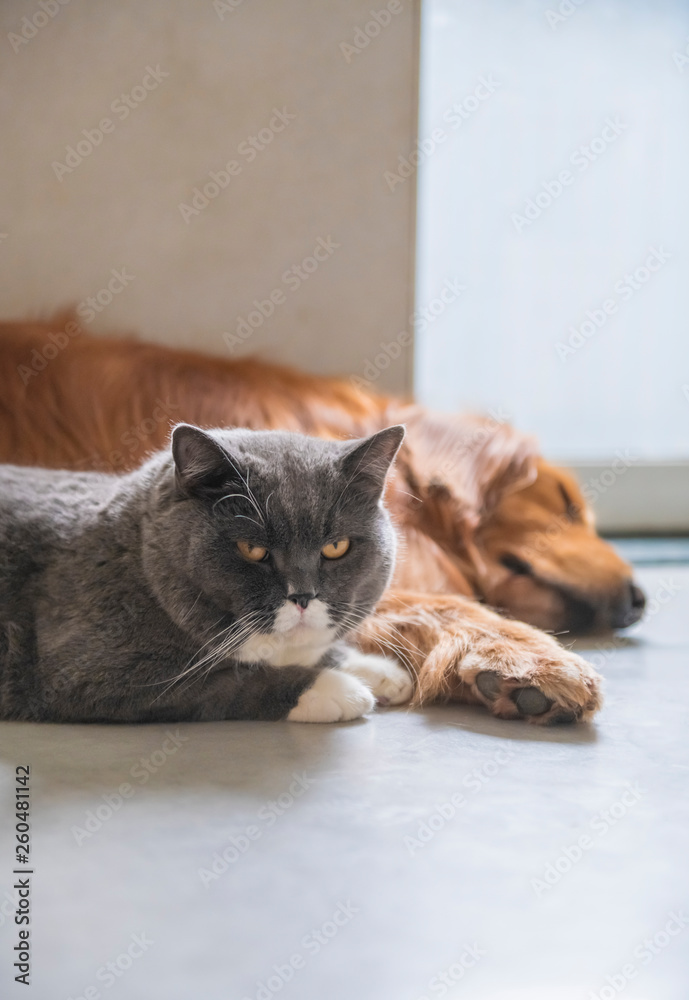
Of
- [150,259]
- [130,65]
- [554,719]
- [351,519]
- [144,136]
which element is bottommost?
[554,719]

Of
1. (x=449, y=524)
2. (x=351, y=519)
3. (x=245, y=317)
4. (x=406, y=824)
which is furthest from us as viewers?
(x=245, y=317)

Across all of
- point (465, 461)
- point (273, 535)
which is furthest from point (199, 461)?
point (465, 461)


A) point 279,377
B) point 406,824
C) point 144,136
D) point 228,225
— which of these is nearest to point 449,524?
point 279,377

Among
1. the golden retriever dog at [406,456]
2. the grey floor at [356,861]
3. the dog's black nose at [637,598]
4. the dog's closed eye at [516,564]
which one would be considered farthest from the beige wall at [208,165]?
the grey floor at [356,861]

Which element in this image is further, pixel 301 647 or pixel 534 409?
pixel 534 409

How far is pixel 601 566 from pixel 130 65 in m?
1.73

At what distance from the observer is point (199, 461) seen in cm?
123

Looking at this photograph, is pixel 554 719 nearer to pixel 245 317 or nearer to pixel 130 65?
pixel 245 317

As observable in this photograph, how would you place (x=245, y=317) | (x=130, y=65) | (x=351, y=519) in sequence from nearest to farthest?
(x=351, y=519)
(x=130, y=65)
(x=245, y=317)

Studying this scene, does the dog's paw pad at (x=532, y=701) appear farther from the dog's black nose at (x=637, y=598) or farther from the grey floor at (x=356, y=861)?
the dog's black nose at (x=637, y=598)

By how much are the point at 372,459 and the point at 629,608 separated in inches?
34.6

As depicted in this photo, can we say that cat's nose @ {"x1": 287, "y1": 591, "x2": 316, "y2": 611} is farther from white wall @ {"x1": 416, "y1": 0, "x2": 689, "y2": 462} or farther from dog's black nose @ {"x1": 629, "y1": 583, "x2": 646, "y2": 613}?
white wall @ {"x1": 416, "y1": 0, "x2": 689, "y2": 462}

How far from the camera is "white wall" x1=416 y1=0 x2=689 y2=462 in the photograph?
2678mm

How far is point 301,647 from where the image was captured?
134 centimetres
